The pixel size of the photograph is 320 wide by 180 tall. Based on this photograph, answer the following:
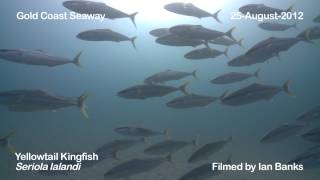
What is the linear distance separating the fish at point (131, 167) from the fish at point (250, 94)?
4.38 ft

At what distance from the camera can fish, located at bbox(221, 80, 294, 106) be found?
6395 millimetres

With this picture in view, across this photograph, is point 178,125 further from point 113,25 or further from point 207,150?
point 207,150

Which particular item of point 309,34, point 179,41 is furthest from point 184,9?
point 309,34

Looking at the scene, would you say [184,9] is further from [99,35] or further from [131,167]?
[131,167]

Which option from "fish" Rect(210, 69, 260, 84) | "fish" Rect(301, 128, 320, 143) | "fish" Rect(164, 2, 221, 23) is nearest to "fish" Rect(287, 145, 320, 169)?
"fish" Rect(301, 128, 320, 143)

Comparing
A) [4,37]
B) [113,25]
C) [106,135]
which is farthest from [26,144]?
[4,37]

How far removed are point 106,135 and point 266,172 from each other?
18.9 m

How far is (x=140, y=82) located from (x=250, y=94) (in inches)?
993

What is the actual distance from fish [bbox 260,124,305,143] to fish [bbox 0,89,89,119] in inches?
111

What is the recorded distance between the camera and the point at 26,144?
2216 centimetres

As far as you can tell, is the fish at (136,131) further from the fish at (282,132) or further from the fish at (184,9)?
the fish at (184,9)

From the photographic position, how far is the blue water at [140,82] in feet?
63.5

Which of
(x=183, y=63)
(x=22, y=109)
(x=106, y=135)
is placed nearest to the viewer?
(x=22, y=109)

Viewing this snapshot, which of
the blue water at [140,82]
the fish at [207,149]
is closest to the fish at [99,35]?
the blue water at [140,82]
